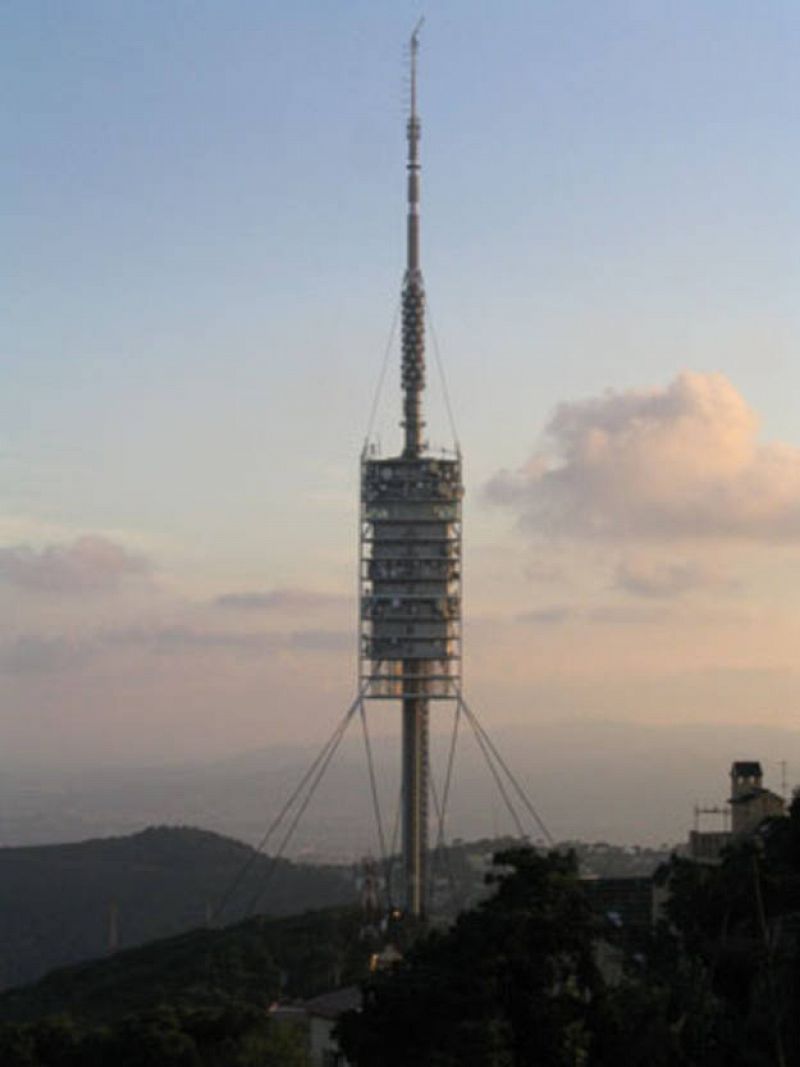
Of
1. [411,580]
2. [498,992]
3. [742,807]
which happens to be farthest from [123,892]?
[498,992]

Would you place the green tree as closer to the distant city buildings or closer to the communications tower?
the distant city buildings

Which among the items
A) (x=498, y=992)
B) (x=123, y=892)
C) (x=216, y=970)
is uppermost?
(x=123, y=892)

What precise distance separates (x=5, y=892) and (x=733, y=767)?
10861cm

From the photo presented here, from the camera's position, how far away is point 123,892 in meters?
165

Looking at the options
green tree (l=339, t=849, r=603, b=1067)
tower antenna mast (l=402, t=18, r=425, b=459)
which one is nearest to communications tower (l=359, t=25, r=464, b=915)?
tower antenna mast (l=402, t=18, r=425, b=459)

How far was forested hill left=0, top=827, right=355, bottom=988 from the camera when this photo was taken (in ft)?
486

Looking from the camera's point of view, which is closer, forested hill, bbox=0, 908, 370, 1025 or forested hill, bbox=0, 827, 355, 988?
forested hill, bbox=0, 908, 370, 1025

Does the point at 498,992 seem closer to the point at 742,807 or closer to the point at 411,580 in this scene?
the point at 742,807

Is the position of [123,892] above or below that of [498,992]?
above

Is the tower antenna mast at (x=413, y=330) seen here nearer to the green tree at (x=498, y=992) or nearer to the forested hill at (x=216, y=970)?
the forested hill at (x=216, y=970)

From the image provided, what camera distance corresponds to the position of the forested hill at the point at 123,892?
148 meters

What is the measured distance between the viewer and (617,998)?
115 feet

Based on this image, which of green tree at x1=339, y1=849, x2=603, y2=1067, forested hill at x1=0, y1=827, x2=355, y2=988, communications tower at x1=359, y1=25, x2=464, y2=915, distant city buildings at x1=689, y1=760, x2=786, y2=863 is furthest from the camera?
forested hill at x1=0, y1=827, x2=355, y2=988

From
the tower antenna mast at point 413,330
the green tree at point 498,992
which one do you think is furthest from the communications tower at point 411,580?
the green tree at point 498,992
